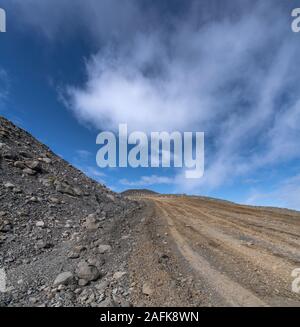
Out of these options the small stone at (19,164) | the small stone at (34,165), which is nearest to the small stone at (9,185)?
the small stone at (19,164)

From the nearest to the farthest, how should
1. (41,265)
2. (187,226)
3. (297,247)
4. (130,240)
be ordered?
→ (41,265) → (297,247) → (130,240) → (187,226)

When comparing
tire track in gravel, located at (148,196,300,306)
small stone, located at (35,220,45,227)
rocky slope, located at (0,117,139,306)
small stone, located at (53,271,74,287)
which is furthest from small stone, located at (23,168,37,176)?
small stone, located at (53,271,74,287)

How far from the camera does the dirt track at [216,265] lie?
493 centimetres

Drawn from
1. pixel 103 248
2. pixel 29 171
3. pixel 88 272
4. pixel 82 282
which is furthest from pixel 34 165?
pixel 82 282

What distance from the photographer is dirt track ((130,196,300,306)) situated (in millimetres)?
4926

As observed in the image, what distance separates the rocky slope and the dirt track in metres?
0.79

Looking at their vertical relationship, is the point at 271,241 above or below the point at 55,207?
below

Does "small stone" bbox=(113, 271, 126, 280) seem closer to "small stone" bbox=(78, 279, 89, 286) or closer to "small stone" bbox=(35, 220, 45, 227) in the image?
"small stone" bbox=(78, 279, 89, 286)

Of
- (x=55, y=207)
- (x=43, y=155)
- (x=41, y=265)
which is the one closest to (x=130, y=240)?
(x=41, y=265)

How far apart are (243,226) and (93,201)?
8.16 metres

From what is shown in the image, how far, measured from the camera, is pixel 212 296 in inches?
194

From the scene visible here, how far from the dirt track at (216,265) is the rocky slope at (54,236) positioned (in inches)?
31.1
